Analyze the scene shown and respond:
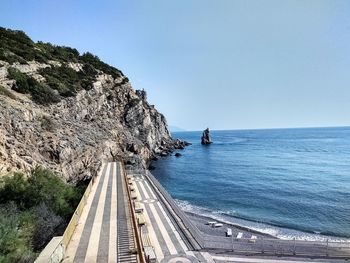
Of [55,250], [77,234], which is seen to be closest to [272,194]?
[77,234]

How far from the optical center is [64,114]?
146ft

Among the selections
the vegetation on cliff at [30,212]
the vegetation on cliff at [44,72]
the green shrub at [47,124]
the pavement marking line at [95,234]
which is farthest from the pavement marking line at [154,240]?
the vegetation on cliff at [44,72]

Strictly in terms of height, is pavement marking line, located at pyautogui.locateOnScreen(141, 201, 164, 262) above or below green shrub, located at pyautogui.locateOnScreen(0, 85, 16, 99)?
below

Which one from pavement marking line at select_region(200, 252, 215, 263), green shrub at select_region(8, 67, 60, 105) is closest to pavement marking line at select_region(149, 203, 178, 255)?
pavement marking line at select_region(200, 252, 215, 263)

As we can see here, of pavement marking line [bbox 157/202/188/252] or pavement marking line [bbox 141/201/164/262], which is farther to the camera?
pavement marking line [bbox 157/202/188/252]

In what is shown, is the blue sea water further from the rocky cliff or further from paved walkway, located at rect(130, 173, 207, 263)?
the rocky cliff

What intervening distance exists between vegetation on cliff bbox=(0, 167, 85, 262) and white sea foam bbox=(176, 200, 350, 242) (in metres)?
17.5

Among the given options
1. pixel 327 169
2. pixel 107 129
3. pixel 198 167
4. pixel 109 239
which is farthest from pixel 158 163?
pixel 109 239

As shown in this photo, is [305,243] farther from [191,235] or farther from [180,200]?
[180,200]

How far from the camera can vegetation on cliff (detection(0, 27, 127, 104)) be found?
4106 cm

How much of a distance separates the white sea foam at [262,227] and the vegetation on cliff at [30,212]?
57.5 feet

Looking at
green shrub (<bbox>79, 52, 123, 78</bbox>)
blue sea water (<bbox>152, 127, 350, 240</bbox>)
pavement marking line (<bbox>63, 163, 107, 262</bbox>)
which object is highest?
green shrub (<bbox>79, 52, 123, 78</bbox>)

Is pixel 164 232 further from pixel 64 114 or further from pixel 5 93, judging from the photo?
pixel 64 114

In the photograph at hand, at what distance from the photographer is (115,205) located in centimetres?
2367
